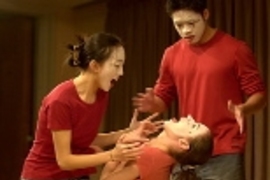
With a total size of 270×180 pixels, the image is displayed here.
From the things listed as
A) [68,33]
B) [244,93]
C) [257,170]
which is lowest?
[257,170]

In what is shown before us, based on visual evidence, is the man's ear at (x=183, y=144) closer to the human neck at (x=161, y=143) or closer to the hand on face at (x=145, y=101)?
the human neck at (x=161, y=143)

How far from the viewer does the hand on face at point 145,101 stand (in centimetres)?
236

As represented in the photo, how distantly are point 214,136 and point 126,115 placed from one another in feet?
6.69

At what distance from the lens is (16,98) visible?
4.82 meters

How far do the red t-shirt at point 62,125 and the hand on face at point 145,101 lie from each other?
19 centimetres

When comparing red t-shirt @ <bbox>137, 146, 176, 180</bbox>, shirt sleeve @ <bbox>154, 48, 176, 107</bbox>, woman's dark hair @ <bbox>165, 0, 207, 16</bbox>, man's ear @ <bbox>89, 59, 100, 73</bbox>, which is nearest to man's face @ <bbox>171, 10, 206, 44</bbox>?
woman's dark hair @ <bbox>165, 0, 207, 16</bbox>

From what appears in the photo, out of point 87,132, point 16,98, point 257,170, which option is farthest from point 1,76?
point 87,132

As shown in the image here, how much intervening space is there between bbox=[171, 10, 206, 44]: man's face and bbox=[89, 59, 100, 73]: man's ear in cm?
40

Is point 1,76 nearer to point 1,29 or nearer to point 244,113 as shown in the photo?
point 1,29

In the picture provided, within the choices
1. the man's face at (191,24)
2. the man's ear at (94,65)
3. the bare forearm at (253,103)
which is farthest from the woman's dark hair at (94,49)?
the bare forearm at (253,103)

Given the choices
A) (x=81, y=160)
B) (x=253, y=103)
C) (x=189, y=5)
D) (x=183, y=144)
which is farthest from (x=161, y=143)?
(x=189, y=5)

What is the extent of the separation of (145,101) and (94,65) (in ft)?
1.16

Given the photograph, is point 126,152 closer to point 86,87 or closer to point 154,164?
point 154,164

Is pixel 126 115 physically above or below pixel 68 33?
below
